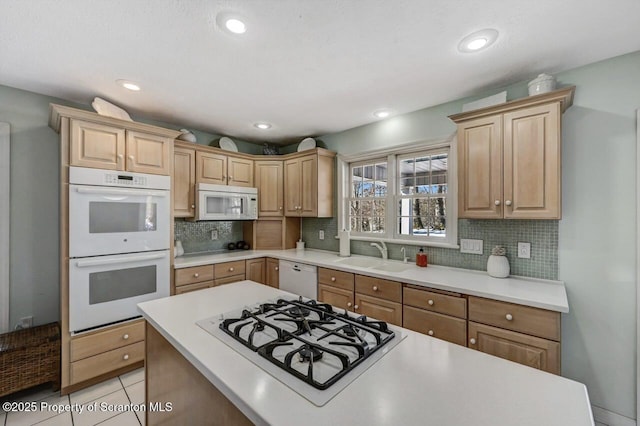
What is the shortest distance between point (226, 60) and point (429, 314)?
241 cm

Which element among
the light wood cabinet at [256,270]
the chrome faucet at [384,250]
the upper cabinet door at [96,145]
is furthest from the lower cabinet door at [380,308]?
the upper cabinet door at [96,145]

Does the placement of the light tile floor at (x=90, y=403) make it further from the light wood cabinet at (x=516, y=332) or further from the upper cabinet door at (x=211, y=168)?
the light wood cabinet at (x=516, y=332)

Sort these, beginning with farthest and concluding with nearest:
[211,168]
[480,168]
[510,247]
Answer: [211,168], [510,247], [480,168]

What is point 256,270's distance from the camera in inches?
135

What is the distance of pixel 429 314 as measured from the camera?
2.12 meters

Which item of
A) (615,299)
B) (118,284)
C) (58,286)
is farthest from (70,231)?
(615,299)

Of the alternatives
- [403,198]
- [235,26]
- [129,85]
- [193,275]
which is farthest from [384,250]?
[129,85]

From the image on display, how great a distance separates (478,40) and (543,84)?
681 mm

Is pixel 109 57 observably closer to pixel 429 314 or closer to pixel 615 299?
pixel 429 314

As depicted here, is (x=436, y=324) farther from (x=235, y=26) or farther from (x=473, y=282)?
(x=235, y=26)

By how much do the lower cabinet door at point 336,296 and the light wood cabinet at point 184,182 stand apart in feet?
5.80

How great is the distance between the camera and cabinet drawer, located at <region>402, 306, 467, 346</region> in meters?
1.98

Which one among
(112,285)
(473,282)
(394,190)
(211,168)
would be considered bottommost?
(112,285)

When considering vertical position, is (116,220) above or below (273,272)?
above
